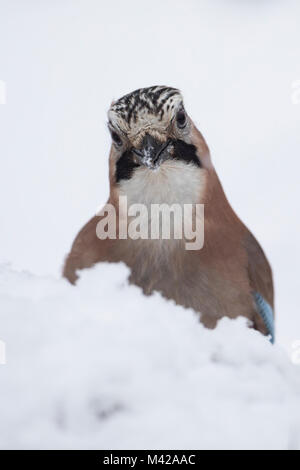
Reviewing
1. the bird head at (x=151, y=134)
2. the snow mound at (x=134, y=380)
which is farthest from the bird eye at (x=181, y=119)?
the snow mound at (x=134, y=380)

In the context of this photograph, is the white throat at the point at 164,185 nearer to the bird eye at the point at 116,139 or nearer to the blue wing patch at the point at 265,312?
the bird eye at the point at 116,139

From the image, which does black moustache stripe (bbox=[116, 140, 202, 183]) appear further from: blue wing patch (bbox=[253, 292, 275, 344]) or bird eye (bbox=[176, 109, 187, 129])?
blue wing patch (bbox=[253, 292, 275, 344])

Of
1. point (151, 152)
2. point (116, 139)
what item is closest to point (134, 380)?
point (151, 152)

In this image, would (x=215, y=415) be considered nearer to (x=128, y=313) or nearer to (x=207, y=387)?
(x=207, y=387)

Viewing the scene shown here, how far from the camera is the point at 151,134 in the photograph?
191 centimetres

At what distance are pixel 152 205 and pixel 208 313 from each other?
347 millimetres

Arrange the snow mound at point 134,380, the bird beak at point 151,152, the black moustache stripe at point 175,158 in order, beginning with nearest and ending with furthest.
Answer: the snow mound at point 134,380 → the bird beak at point 151,152 → the black moustache stripe at point 175,158

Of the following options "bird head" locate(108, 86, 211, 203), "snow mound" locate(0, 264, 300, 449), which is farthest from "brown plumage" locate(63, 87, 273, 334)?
"snow mound" locate(0, 264, 300, 449)

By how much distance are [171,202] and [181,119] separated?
0.82 ft

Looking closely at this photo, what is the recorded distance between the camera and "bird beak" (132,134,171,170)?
6.14 ft

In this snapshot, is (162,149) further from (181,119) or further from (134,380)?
(134,380)

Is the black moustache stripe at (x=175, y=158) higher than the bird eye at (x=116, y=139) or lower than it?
lower

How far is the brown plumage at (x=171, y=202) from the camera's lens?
194 cm

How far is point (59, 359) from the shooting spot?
0.99 m
